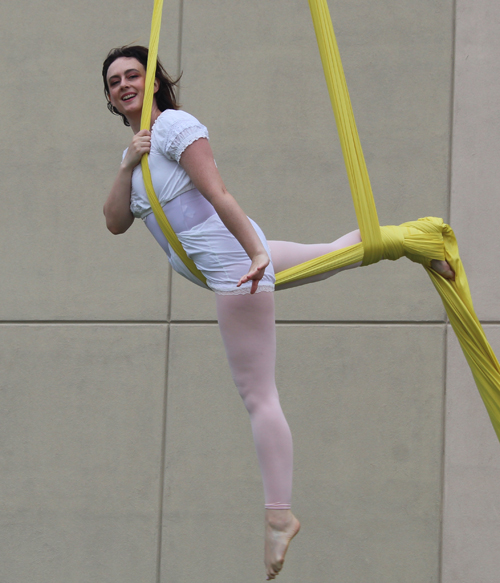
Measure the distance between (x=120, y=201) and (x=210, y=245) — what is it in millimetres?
301

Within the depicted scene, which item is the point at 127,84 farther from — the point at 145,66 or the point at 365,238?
the point at 365,238

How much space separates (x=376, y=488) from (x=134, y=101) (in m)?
2.30

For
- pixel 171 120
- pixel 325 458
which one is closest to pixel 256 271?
pixel 171 120

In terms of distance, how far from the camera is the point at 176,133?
200 centimetres

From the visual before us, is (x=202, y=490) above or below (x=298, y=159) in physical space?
below

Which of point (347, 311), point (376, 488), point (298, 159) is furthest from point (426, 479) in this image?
point (298, 159)

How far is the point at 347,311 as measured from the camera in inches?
148

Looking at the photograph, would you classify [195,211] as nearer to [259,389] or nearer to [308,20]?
[259,389]

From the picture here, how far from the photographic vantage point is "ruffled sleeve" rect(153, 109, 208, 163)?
6.55 feet

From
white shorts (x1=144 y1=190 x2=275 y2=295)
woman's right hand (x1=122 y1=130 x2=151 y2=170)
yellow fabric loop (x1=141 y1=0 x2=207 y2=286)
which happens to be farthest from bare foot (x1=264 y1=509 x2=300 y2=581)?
woman's right hand (x1=122 y1=130 x2=151 y2=170)

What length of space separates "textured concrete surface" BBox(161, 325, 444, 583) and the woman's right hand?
1.78 meters

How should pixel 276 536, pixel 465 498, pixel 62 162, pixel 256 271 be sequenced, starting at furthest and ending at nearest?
pixel 62 162 → pixel 465 498 → pixel 276 536 → pixel 256 271

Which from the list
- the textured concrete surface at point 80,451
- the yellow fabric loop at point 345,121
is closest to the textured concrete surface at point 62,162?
the textured concrete surface at point 80,451

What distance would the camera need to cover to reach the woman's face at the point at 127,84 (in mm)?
2152
